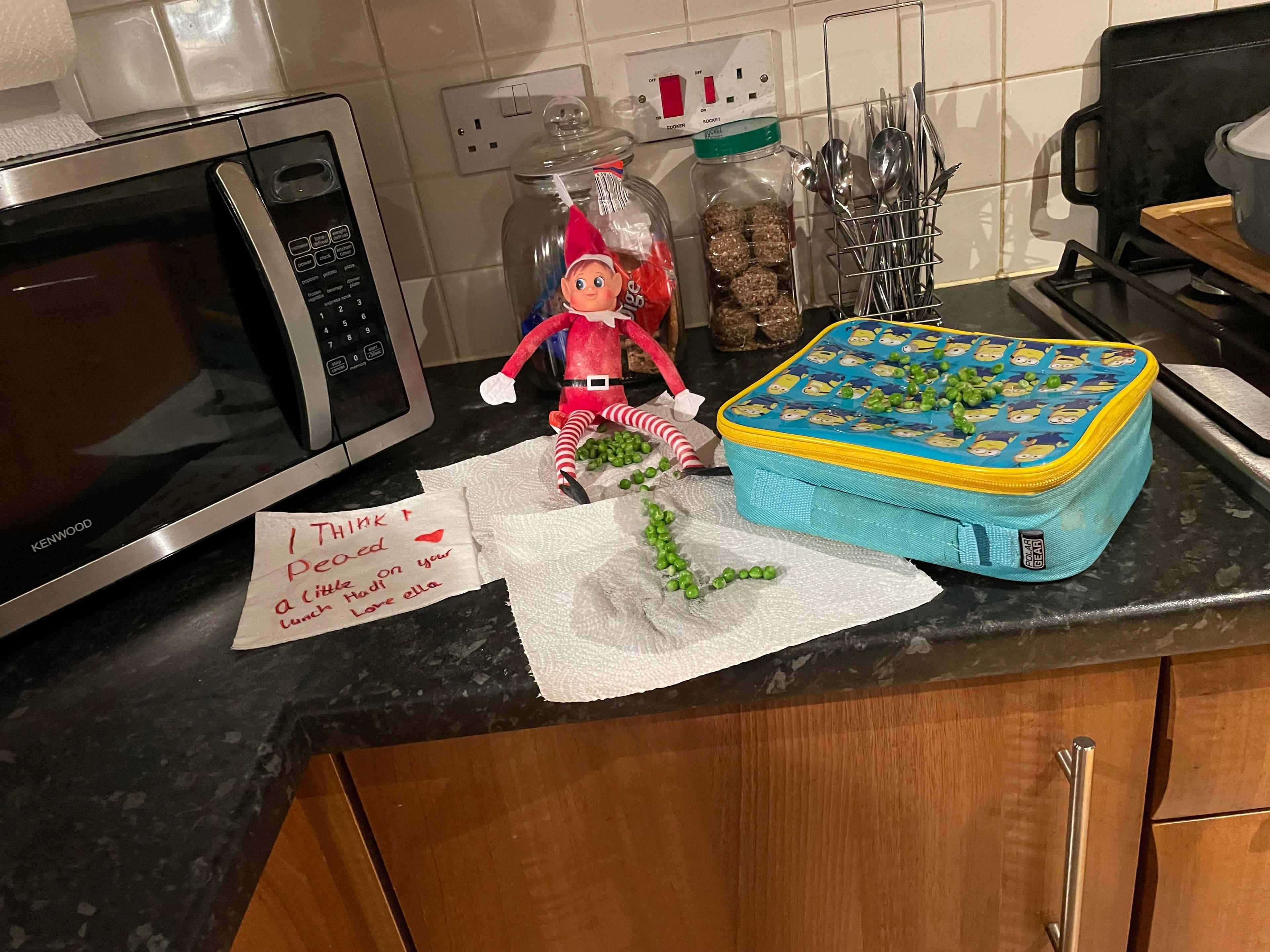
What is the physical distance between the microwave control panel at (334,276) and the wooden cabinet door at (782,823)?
338mm

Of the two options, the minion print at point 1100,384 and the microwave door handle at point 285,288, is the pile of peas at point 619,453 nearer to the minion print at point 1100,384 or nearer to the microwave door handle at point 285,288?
the microwave door handle at point 285,288

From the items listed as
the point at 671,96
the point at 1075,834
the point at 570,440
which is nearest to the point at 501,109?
the point at 671,96

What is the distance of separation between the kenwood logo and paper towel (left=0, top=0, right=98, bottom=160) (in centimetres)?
27

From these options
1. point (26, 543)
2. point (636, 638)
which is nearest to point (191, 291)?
point (26, 543)

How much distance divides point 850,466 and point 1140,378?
224 mm

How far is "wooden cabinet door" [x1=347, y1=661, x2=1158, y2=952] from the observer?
2.13 ft

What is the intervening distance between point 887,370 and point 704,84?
17.8 inches

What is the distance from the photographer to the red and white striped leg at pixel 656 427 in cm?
81

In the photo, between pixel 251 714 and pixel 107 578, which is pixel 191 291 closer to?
pixel 107 578

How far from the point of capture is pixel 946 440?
624 millimetres

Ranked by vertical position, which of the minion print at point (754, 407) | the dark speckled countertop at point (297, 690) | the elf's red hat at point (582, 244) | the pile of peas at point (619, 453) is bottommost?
the dark speckled countertop at point (297, 690)

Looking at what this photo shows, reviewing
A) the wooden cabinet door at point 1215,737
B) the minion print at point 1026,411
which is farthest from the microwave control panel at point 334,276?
the wooden cabinet door at point 1215,737

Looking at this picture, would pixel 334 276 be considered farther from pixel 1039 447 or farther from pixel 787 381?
pixel 1039 447

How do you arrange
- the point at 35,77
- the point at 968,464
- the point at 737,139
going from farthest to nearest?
the point at 737,139 < the point at 35,77 < the point at 968,464
